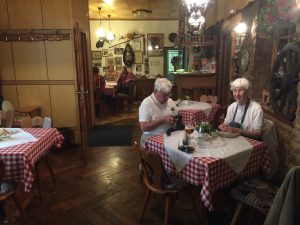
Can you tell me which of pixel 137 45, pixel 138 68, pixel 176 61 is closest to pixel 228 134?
pixel 176 61

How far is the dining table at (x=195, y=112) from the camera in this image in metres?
3.82

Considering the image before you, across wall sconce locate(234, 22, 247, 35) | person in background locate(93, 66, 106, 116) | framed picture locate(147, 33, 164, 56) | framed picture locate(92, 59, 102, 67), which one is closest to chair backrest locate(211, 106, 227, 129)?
wall sconce locate(234, 22, 247, 35)

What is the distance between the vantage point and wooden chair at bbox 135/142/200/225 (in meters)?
2.21

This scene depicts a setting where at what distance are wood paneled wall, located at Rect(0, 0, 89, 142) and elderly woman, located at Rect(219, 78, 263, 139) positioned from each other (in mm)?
2503

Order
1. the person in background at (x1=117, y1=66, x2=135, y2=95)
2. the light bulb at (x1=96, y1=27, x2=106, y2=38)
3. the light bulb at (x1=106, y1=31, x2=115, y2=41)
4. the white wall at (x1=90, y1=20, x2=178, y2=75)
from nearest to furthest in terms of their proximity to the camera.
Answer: the person in background at (x1=117, y1=66, x2=135, y2=95)
the light bulb at (x1=96, y1=27, x2=106, y2=38)
the light bulb at (x1=106, y1=31, x2=115, y2=41)
the white wall at (x1=90, y1=20, x2=178, y2=75)

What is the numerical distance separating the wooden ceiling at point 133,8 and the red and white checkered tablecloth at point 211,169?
16.3 feet

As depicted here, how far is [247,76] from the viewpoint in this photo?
4.25 metres

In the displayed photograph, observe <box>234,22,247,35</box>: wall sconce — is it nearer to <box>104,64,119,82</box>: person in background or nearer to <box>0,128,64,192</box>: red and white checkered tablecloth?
<box>0,128,64,192</box>: red and white checkered tablecloth

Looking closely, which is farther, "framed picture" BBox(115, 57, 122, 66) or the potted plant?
"framed picture" BBox(115, 57, 122, 66)

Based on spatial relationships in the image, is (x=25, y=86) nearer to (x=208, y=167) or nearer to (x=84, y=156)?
(x=84, y=156)

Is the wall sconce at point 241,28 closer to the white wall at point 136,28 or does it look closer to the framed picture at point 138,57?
the white wall at point 136,28

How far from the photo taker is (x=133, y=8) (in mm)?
7422

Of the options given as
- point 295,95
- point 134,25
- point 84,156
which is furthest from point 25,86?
point 134,25

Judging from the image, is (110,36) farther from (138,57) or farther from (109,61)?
(138,57)
